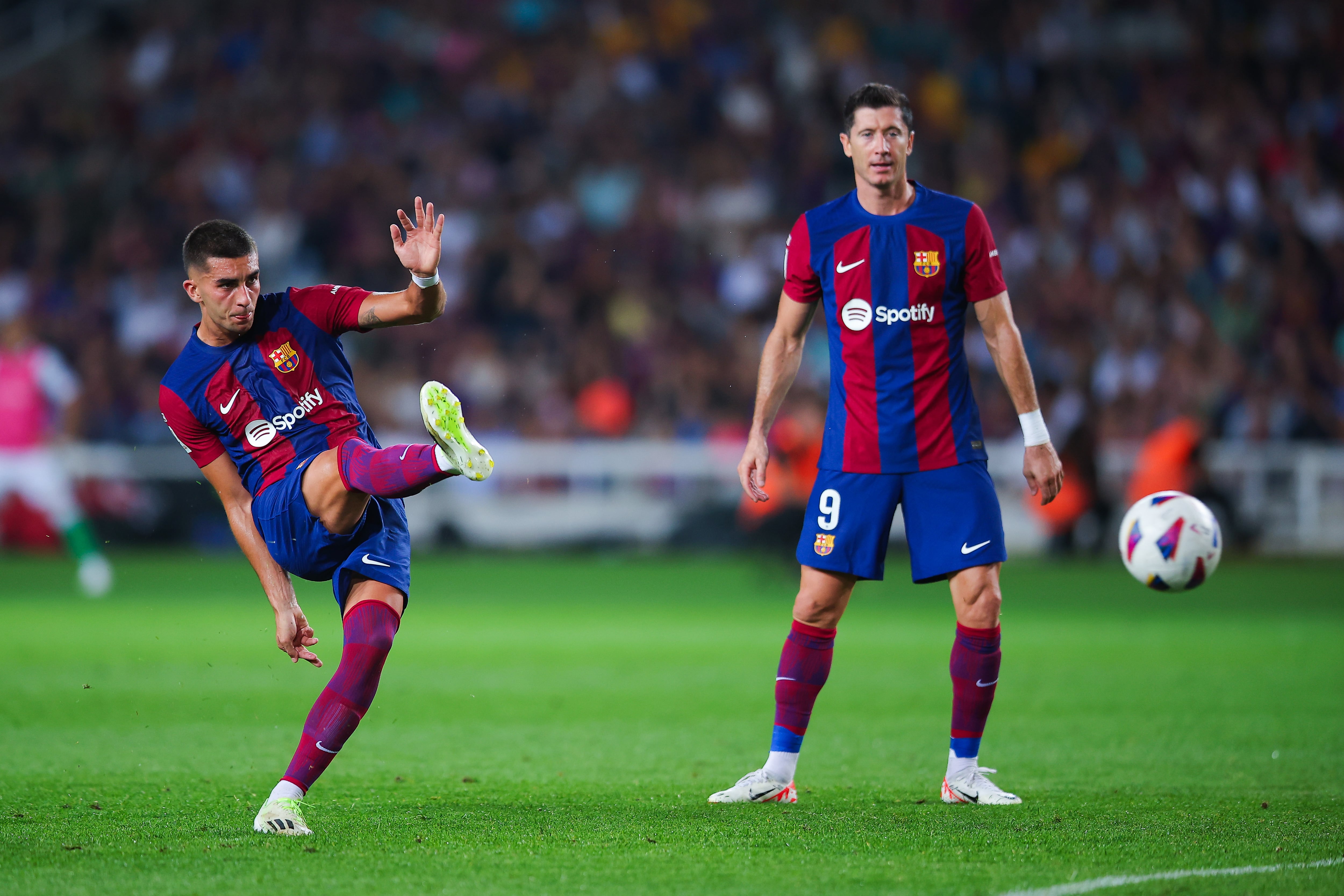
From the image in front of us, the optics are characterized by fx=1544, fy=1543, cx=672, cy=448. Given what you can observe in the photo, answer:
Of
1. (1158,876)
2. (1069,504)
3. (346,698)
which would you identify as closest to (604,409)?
(1069,504)

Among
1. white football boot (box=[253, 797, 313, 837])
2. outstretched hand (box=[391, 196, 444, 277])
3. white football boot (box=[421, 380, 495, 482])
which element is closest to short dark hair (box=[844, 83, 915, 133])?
outstretched hand (box=[391, 196, 444, 277])

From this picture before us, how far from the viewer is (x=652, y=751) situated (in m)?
6.32

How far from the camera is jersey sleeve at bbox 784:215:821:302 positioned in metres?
5.38

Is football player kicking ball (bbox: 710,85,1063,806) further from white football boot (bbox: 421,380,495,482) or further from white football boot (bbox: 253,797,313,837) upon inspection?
white football boot (bbox: 253,797,313,837)

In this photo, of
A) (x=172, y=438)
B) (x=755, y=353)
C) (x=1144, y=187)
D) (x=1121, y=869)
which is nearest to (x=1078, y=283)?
(x=1144, y=187)

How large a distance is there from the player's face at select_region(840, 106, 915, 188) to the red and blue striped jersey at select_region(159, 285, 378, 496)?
1732 millimetres

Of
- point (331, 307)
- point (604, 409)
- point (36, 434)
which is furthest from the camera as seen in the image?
point (604, 409)

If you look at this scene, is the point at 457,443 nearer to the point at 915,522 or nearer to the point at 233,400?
the point at 233,400

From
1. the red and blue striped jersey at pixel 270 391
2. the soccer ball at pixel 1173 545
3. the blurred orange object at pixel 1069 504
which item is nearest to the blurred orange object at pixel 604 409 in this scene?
the blurred orange object at pixel 1069 504

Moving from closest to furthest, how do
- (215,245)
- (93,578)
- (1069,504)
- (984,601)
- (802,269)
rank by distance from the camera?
(215,245)
(984,601)
(802,269)
(93,578)
(1069,504)

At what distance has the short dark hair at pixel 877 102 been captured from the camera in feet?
17.0

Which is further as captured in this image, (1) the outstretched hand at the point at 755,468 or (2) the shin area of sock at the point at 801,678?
(1) the outstretched hand at the point at 755,468

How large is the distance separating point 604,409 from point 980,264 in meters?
13.5

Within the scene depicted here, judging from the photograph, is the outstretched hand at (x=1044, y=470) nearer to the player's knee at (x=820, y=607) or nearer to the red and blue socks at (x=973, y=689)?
the red and blue socks at (x=973, y=689)
